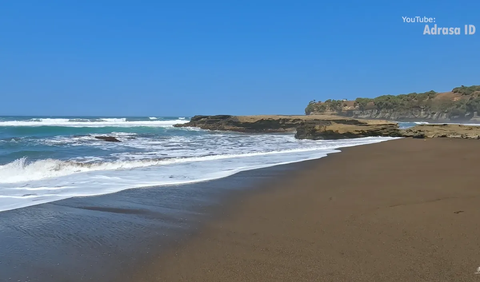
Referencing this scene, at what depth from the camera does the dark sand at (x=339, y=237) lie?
2.54 metres

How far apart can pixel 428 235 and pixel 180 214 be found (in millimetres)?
2751

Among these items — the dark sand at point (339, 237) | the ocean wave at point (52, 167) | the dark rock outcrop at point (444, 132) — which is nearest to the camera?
the dark sand at point (339, 237)

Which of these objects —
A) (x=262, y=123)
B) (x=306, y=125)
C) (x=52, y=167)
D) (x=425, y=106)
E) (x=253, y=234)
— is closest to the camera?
(x=253, y=234)

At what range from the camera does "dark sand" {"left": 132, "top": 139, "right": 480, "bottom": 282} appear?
254cm

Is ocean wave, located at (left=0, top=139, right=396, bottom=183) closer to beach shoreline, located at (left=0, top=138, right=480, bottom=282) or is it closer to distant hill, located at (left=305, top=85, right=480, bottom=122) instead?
beach shoreline, located at (left=0, top=138, right=480, bottom=282)

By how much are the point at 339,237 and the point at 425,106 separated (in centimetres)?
7609

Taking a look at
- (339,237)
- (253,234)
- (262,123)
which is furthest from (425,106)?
(253,234)

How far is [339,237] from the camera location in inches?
127

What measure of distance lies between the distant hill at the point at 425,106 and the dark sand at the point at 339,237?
66135mm

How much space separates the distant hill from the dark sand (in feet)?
217

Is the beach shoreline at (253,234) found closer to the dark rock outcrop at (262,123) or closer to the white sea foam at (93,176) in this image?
the white sea foam at (93,176)

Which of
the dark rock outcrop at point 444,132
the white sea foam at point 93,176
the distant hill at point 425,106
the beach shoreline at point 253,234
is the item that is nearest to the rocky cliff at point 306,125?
the dark rock outcrop at point 444,132

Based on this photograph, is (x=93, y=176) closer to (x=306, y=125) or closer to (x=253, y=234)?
(x=253, y=234)

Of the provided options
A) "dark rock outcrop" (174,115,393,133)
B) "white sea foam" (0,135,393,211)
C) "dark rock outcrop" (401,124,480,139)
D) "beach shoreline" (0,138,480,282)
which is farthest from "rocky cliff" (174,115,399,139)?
"beach shoreline" (0,138,480,282)
